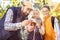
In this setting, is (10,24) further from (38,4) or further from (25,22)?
(38,4)

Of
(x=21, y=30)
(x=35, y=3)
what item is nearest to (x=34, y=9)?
(x=35, y=3)

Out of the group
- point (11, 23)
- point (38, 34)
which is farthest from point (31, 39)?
point (11, 23)

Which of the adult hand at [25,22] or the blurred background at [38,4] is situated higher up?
the blurred background at [38,4]

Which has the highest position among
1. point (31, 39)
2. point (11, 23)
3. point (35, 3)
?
point (35, 3)

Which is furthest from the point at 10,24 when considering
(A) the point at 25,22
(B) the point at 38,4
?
(B) the point at 38,4

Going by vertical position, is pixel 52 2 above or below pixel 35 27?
above

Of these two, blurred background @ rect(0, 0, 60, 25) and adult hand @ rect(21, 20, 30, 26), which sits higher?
blurred background @ rect(0, 0, 60, 25)

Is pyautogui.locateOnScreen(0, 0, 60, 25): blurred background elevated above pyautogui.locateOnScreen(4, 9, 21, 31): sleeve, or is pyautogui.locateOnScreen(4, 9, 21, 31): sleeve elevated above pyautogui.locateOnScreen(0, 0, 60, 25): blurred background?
pyautogui.locateOnScreen(0, 0, 60, 25): blurred background

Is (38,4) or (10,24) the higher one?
(38,4)

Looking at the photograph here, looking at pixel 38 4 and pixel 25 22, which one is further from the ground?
pixel 38 4

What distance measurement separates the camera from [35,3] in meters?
1.01

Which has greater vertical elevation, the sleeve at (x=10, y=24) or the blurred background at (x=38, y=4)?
the blurred background at (x=38, y=4)

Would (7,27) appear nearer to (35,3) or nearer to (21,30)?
(21,30)

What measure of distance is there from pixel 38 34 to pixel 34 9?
0.16 m
